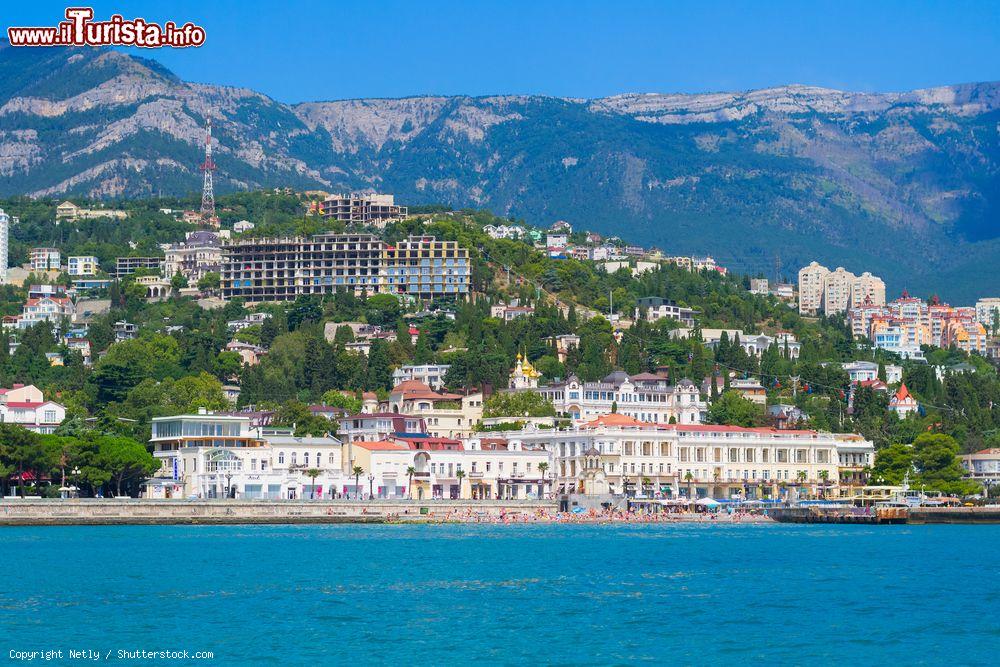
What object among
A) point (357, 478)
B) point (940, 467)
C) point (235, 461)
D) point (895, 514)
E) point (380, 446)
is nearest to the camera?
point (895, 514)

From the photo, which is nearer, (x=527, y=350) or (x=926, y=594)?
(x=926, y=594)

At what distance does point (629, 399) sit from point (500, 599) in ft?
316

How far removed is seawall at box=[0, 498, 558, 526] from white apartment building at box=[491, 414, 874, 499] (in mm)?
8851

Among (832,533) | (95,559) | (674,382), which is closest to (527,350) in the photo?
(674,382)

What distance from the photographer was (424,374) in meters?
170

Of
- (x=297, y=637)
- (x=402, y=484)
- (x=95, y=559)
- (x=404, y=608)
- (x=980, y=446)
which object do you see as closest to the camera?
(x=297, y=637)

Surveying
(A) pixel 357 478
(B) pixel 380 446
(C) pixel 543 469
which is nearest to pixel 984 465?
(C) pixel 543 469

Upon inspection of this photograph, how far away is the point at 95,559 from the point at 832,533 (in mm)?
48422

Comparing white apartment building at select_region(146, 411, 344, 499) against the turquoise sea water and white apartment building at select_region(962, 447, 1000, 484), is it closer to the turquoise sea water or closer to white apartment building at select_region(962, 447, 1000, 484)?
the turquoise sea water

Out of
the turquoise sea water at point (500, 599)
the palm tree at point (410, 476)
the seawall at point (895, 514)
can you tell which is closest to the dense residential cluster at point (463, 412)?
the palm tree at point (410, 476)

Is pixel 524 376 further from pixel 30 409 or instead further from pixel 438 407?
pixel 30 409

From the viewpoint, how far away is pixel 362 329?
191500mm

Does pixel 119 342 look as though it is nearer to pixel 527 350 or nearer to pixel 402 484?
pixel 527 350

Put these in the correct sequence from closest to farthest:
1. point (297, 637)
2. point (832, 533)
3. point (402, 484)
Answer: point (297, 637) → point (832, 533) → point (402, 484)
